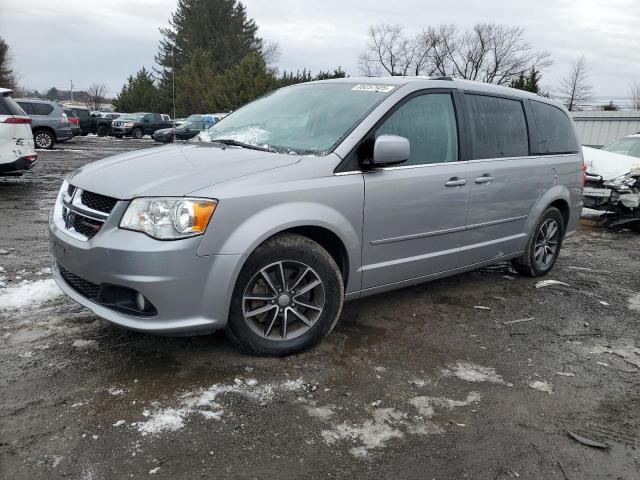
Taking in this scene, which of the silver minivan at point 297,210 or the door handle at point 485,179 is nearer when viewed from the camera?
the silver minivan at point 297,210

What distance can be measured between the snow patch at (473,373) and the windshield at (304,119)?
1.56 meters

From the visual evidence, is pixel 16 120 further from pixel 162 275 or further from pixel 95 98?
pixel 95 98

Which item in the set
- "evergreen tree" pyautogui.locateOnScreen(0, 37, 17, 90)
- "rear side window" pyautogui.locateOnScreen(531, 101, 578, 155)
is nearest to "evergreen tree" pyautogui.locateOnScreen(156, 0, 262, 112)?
"evergreen tree" pyautogui.locateOnScreen(0, 37, 17, 90)

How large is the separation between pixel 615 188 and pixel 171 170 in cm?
790

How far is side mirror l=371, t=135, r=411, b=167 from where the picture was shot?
3371 mm

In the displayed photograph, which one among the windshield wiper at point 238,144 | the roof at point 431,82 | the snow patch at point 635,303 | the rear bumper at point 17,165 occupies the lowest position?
the snow patch at point 635,303

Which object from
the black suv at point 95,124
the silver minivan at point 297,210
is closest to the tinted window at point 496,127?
the silver minivan at point 297,210

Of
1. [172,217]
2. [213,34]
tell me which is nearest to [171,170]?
[172,217]

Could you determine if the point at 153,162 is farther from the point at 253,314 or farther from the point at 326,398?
the point at 326,398

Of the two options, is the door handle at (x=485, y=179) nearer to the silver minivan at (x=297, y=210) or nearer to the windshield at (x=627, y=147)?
the silver minivan at (x=297, y=210)

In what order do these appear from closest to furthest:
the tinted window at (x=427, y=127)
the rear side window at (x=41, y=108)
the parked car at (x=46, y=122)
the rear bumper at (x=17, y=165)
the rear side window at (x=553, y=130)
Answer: the tinted window at (x=427, y=127) < the rear side window at (x=553, y=130) < the rear bumper at (x=17, y=165) < the parked car at (x=46, y=122) < the rear side window at (x=41, y=108)

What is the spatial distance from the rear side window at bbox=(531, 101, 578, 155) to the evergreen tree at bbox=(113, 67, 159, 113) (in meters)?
50.7

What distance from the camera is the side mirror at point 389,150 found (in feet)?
11.1

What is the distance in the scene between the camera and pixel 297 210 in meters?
3.16
